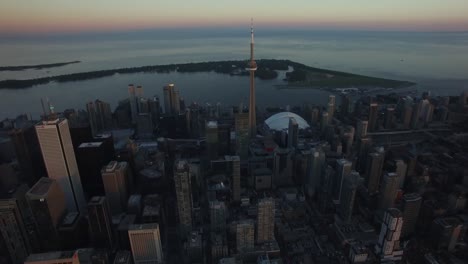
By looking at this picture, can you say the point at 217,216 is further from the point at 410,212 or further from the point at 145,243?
the point at 410,212

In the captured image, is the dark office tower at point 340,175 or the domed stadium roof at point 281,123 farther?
the domed stadium roof at point 281,123

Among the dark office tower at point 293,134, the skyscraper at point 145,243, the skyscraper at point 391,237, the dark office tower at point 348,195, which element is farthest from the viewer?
the dark office tower at point 293,134

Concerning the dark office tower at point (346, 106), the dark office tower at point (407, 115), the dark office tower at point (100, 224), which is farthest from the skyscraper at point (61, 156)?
the dark office tower at point (407, 115)

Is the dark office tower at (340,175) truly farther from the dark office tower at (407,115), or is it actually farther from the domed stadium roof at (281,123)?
the dark office tower at (407,115)

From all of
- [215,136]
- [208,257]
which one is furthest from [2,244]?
[215,136]

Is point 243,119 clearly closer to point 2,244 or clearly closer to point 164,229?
point 164,229
